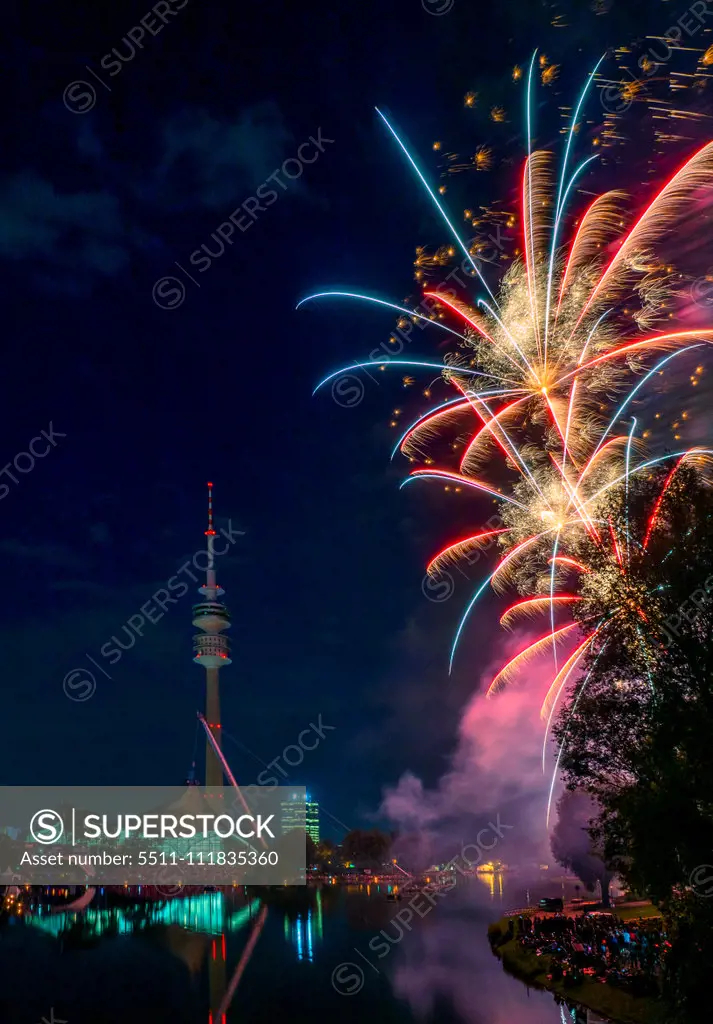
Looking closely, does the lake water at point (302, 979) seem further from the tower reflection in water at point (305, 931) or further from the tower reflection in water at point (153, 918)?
the tower reflection in water at point (153, 918)

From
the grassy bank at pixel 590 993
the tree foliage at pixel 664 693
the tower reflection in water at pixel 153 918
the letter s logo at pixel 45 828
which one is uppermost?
the letter s logo at pixel 45 828

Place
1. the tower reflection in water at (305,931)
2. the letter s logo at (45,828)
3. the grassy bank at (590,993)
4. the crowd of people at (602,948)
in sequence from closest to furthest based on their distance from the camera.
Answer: the grassy bank at (590,993) < the crowd of people at (602,948) < the tower reflection in water at (305,931) < the letter s logo at (45,828)

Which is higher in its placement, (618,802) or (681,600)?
(681,600)

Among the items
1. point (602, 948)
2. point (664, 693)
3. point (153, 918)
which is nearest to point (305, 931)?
point (153, 918)

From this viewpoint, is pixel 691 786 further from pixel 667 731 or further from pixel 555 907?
pixel 555 907

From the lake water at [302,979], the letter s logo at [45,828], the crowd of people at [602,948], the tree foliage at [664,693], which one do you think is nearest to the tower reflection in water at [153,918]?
the lake water at [302,979]

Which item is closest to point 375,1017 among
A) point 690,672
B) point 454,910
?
point 690,672

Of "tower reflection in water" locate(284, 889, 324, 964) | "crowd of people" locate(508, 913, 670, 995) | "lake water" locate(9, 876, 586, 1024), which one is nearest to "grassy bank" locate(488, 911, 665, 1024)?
"crowd of people" locate(508, 913, 670, 995)
